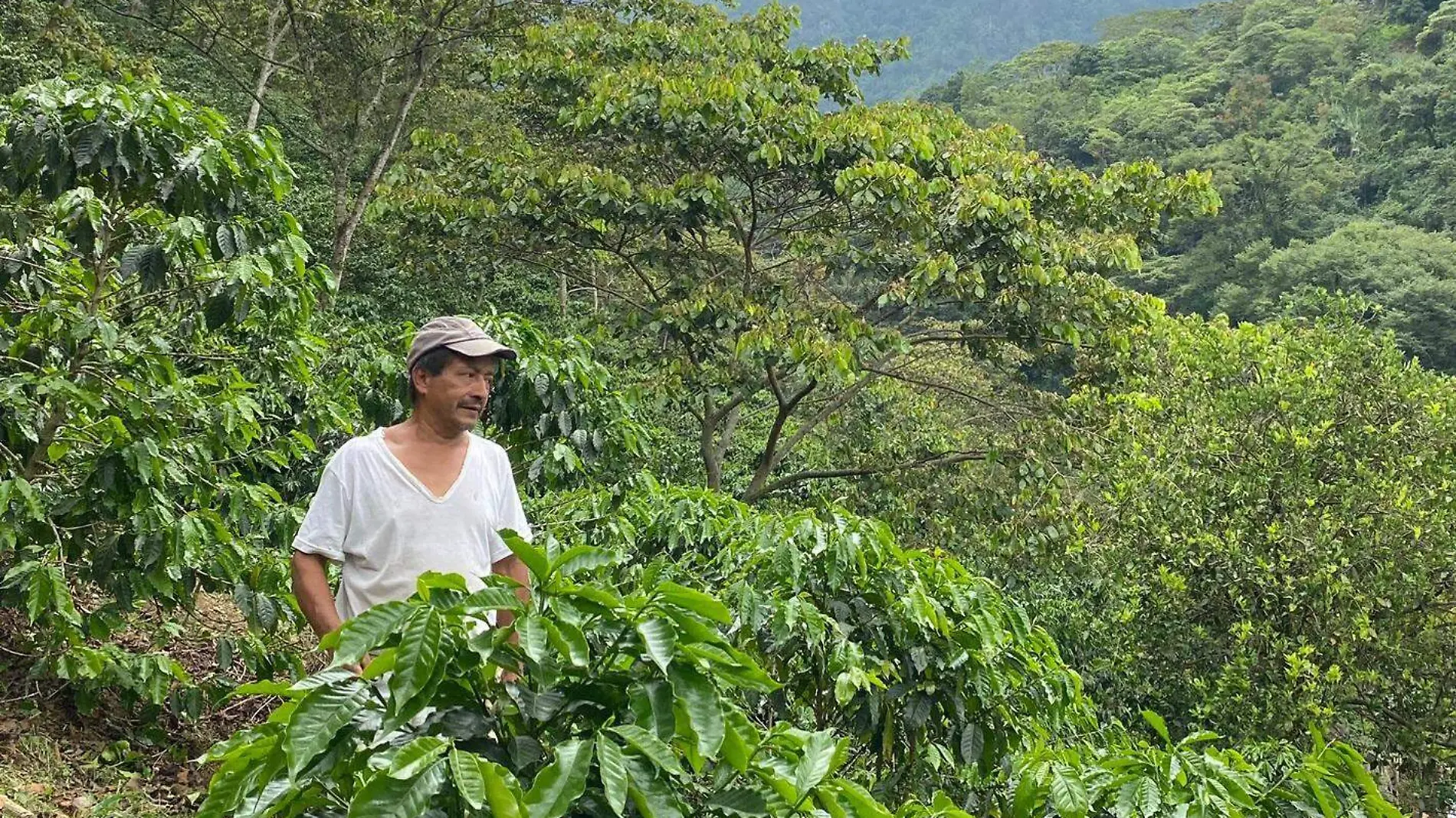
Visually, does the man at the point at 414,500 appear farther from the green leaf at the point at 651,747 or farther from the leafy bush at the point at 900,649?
the green leaf at the point at 651,747

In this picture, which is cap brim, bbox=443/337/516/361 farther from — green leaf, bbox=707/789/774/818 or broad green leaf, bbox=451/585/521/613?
green leaf, bbox=707/789/774/818

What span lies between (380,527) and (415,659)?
0.99m

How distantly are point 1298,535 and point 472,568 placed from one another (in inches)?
251

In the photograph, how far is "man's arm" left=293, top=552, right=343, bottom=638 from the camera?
7.80ft

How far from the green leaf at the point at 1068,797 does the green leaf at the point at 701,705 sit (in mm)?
826

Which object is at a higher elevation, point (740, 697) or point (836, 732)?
point (740, 697)

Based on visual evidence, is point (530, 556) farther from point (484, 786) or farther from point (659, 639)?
point (484, 786)

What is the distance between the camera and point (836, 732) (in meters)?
3.39

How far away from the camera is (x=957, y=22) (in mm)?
104875

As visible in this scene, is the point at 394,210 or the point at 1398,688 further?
the point at 394,210

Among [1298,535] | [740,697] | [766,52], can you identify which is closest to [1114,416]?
[1298,535]

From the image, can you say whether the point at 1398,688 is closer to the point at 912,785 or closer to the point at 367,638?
the point at 912,785

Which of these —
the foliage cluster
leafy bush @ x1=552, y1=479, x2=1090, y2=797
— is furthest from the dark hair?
the foliage cluster

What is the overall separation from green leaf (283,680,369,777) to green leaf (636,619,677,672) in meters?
0.38
